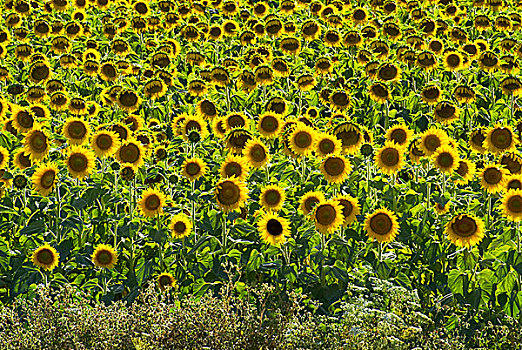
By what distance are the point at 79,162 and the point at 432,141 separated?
115 inches

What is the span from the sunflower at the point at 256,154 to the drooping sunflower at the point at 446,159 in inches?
54.6

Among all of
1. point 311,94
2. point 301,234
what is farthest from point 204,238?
point 311,94

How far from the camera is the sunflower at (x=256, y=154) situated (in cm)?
652

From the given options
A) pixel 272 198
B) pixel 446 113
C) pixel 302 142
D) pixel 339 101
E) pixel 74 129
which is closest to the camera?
pixel 272 198

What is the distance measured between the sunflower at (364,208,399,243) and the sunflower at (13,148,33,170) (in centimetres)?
290

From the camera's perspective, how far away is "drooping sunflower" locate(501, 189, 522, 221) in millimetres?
5652

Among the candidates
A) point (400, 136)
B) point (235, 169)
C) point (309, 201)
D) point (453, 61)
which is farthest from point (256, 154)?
point (453, 61)

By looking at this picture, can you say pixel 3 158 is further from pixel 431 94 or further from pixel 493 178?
pixel 431 94

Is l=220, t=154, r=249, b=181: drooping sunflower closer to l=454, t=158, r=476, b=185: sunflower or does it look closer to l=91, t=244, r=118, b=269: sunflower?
l=91, t=244, r=118, b=269: sunflower

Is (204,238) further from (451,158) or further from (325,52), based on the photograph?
(325,52)

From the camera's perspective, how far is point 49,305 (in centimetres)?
491

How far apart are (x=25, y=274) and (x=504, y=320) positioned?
3505mm

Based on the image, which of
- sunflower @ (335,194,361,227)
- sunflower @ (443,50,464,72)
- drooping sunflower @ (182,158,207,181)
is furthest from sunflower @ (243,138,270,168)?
sunflower @ (443,50,464,72)

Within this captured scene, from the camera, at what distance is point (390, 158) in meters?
6.40
